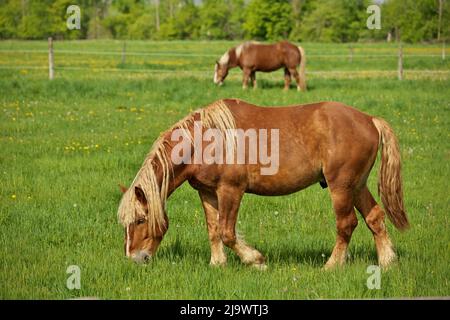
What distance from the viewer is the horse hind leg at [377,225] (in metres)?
6.20

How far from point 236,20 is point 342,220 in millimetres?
99750

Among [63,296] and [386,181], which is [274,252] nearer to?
[386,181]

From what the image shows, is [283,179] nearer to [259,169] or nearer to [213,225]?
[259,169]

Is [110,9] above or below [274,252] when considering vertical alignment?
above

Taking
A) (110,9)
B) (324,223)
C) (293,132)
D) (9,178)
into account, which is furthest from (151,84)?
(110,9)

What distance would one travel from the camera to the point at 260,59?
25500 millimetres

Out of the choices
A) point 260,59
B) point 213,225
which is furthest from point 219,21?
point 213,225

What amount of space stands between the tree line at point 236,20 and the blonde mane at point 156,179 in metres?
52.7

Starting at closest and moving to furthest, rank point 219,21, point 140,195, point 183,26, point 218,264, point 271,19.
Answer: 1. point 140,195
2. point 218,264
3. point 271,19
4. point 219,21
5. point 183,26

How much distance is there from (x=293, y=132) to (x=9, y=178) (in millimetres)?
5467

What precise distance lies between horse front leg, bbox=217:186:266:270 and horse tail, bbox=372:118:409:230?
4.78ft

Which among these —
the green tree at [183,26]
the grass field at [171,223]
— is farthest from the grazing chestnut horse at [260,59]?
the green tree at [183,26]
